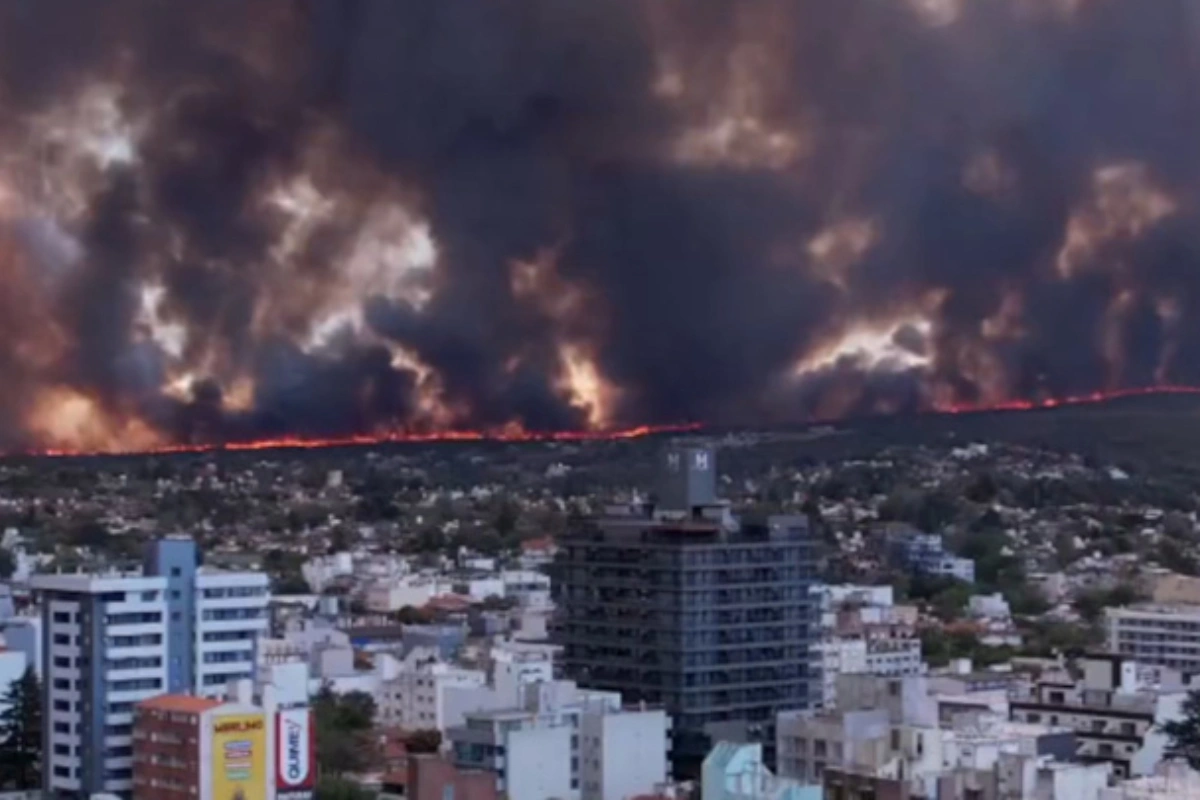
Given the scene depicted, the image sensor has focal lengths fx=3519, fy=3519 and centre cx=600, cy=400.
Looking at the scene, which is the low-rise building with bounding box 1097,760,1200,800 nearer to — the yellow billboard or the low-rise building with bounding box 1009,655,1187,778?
the low-rise building with bounding box 1009,655,1187,778

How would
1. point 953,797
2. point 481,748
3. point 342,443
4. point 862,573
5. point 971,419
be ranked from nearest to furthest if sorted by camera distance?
point 953,797
point 481,748
point 862,573
point 342,443
point 971,419

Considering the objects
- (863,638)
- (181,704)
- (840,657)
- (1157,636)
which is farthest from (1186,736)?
(863,638)

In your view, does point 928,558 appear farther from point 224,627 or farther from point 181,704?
point 181,704

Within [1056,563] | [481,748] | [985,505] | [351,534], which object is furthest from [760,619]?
[985,505]

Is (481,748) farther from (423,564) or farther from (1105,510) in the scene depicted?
(1105,510)

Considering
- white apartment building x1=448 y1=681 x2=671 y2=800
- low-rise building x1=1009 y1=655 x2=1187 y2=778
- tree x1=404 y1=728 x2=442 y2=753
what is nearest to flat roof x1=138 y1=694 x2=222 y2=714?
white apartment building x1=448 y1=681 x2=671 y2=800

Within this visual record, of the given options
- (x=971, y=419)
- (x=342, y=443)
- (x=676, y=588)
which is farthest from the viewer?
(x=971, y=419)
